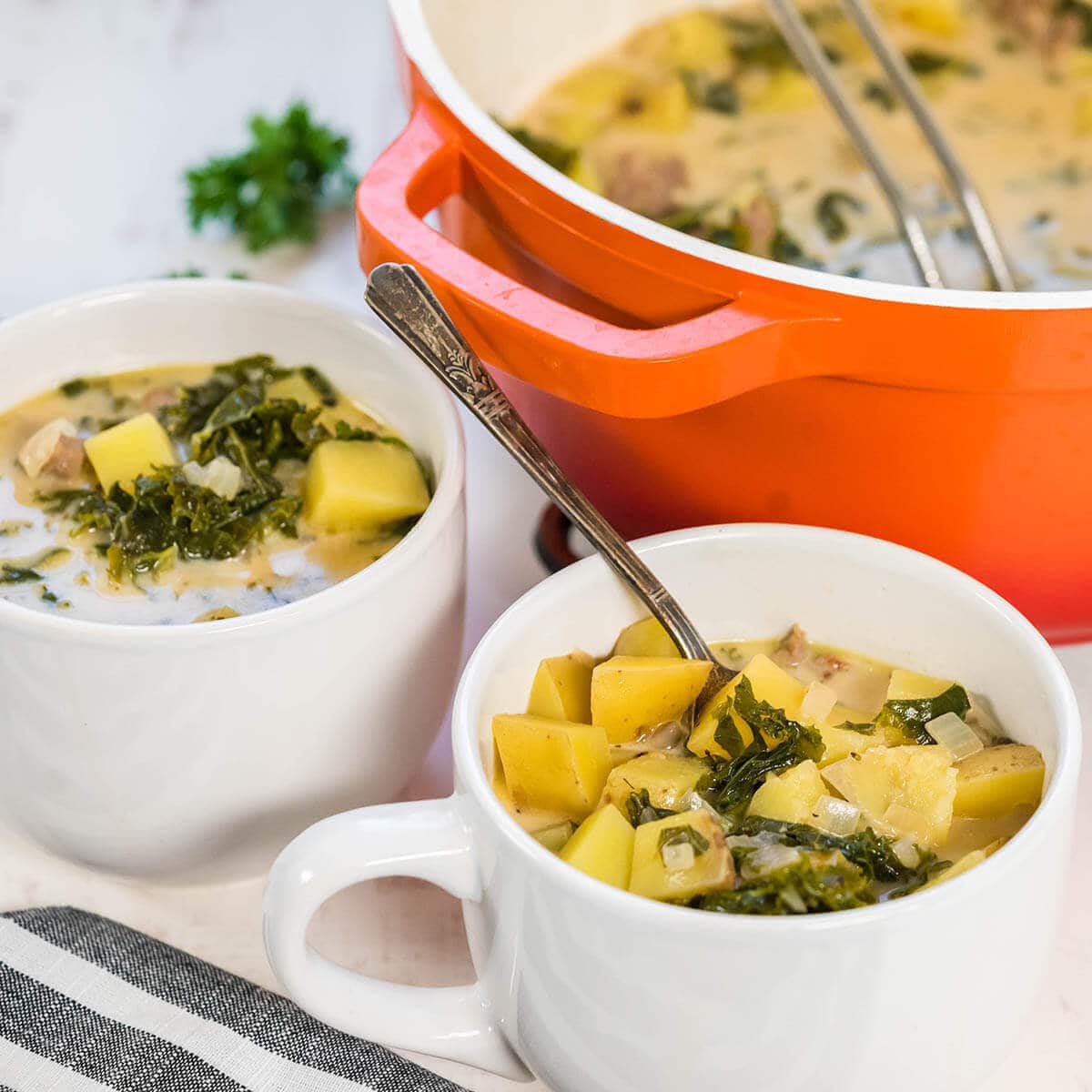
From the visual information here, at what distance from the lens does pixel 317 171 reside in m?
1.76

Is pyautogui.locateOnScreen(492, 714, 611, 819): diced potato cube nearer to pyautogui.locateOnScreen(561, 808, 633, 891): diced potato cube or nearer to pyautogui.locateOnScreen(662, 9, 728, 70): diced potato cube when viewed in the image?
pyautogui.locateOnScreen(561, 808, 633, 891): diced potato cube

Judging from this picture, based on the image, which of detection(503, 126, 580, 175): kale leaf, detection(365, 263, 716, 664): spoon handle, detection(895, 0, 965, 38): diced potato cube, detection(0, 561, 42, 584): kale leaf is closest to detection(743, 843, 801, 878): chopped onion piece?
detection(365, 263, 716, 664): spoon handle

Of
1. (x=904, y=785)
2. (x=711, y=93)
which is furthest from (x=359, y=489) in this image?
(x=711, y=93)

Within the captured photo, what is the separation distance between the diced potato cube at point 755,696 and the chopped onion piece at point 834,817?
7 cm

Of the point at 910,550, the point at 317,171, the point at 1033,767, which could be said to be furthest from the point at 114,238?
the point at 1033,767

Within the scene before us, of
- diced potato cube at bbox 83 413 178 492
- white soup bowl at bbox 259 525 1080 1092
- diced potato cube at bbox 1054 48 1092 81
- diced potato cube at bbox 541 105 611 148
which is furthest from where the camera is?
diced potato cube at bbox 1054 48 1092 81

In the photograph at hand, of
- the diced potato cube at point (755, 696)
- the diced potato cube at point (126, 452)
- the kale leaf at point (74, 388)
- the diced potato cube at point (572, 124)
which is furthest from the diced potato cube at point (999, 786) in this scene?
the diced potato cube at point (572, 124)

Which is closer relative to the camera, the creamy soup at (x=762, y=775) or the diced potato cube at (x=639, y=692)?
the creamy soup at (x=762, y=775)

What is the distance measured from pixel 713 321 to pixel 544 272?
195 mm

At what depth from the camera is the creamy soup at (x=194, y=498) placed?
3.52 feet

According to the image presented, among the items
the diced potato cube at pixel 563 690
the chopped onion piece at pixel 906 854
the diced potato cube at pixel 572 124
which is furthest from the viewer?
the diced potato cube at pixel 572 124

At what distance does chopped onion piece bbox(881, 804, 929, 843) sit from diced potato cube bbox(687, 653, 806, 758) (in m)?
0.10

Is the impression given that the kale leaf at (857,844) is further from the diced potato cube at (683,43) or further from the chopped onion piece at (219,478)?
the diced potato cube at (683,43)

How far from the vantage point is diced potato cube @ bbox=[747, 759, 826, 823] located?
934mm
